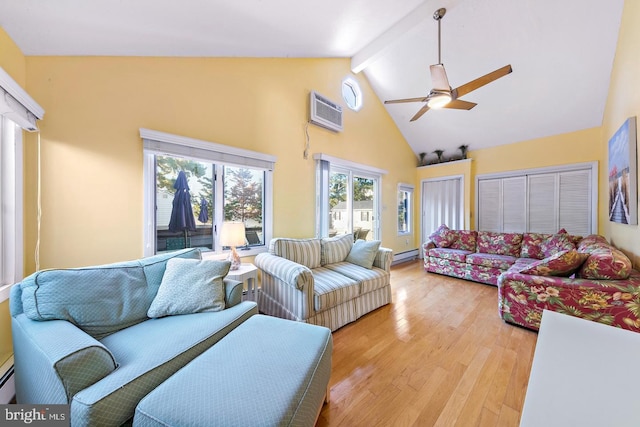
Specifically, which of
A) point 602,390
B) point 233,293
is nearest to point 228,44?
point 233,293

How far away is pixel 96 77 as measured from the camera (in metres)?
1.93

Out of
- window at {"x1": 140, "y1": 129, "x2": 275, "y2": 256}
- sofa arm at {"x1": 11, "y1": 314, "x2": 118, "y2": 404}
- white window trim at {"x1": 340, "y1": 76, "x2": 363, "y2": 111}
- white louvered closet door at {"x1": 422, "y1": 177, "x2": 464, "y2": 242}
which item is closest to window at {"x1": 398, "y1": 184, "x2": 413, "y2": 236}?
white louvered closet door at {"x1": 422, "y1": 177, "x2": 464, "y2": 242}

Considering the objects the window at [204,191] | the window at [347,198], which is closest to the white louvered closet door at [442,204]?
the window at [347,198]

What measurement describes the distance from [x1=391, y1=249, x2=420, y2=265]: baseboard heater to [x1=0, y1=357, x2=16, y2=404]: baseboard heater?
Answer: 502 cm

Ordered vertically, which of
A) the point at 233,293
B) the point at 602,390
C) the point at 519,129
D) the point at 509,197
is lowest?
the point at 233,293

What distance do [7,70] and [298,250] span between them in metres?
2.56

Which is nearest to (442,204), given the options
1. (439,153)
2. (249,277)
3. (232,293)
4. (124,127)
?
(439,153)

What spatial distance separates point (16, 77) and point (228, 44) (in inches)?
61.7

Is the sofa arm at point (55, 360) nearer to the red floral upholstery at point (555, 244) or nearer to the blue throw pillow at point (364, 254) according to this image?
the blue throw pillow at point (364, 254)

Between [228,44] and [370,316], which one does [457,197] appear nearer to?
[370,316]

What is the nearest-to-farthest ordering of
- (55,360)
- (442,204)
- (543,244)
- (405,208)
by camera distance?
(55,360) → (543,244) → (442,204) → (405,208)

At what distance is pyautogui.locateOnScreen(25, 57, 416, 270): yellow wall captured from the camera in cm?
180

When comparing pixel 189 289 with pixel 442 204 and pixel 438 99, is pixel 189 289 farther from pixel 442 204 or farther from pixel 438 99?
pixel 442 204

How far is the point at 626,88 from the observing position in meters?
2.42
